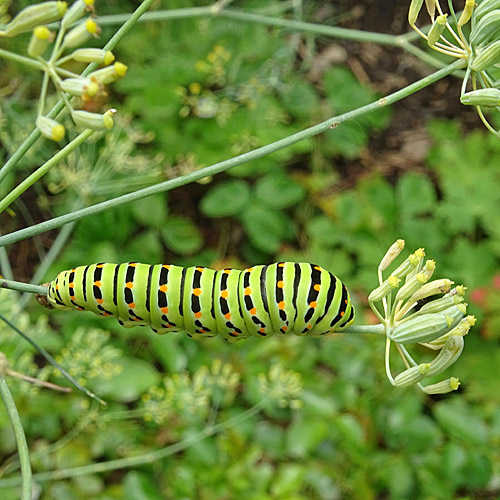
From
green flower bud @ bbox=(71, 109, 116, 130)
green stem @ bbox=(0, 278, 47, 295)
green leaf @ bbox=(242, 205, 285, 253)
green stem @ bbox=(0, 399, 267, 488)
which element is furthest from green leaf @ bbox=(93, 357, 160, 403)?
green flower bud @ bbox=(71, 109, 116, 130)

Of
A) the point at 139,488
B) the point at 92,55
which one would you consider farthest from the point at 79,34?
the point at 139,488

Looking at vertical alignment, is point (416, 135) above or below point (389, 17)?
below

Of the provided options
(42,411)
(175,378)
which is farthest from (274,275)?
(42,411)

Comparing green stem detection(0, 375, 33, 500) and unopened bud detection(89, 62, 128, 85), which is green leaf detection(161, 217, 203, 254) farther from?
unopened bud detection(89, 62, 128, 85)

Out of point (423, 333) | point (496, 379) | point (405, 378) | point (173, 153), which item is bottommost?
point (496, 379)

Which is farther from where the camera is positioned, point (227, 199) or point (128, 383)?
point (227, 199)

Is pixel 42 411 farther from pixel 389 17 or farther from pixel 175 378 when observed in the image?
pixel 389 17

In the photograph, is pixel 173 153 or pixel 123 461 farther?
pixel 173 153

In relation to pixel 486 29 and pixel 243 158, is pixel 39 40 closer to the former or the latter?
pixel 243 158
